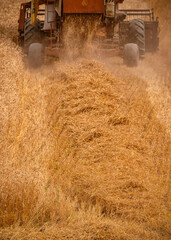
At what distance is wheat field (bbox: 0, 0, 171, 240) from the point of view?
2.12 meters

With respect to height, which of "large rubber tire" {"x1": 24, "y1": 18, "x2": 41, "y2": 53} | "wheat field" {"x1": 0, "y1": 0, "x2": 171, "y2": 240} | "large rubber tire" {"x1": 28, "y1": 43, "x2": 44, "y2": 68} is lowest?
"wheat field" {"x1": 0, "y1": 0, "x2": 171, "y2": 240}

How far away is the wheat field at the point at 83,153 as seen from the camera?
2117mm

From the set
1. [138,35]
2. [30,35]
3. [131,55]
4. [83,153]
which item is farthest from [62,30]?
[83,153]

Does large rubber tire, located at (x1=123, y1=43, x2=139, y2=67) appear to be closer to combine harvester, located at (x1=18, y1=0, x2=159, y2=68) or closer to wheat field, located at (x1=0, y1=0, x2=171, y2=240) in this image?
combine harvester, located at (x1=18, y1=0, x2=159, y2=68)

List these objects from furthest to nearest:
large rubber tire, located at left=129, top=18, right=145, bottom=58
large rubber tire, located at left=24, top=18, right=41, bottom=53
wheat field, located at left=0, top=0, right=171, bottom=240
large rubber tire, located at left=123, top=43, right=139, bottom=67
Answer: large rubber tire, located at left=129, top=18, right=145, bottom=58
large rubber tire, located at left=24, top=18, right=41, bottom=53
large rubber tire, located at left=123, top=43, right=139, bottom=67
wheat field, located at left=0, top=0, right=171, bottom=240

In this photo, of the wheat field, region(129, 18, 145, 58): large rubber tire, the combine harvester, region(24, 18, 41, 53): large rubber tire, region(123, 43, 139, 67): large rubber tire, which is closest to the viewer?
the wheat field

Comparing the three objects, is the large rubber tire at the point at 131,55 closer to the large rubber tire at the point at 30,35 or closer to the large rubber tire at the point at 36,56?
the large rubber tire at the point at 36,56

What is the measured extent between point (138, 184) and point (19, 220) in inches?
46.1

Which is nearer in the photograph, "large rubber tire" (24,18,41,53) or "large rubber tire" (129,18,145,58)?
"large rubber tire" (24,18,41,53)

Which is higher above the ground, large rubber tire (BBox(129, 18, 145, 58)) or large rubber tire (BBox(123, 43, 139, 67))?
large rubber tire (BBox(129, 18, 145, 58))

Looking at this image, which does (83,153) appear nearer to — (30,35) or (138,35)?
(30,35)

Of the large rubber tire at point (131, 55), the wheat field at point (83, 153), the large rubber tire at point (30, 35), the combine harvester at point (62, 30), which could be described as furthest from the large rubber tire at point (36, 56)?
the large rubber tire at point (131, 55)

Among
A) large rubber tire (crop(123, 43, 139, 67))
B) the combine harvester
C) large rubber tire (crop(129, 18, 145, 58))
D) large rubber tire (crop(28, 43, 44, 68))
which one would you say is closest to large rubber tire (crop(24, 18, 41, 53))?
the combine harvester

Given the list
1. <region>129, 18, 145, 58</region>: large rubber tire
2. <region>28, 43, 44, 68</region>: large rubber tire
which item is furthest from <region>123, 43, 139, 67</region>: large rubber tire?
<region>28, 43, 44, 68</region>: large rubber tire
